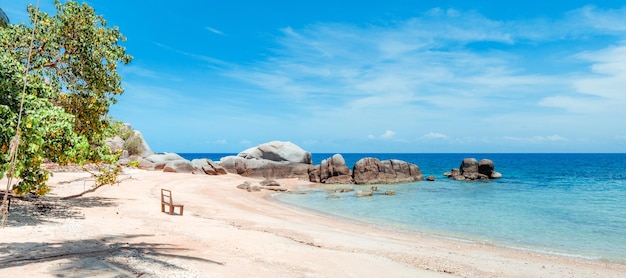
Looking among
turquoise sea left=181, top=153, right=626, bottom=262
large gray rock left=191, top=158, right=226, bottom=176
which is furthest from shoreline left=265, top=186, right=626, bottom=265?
large gray rock left=191, top=158, right=226, bottom=176

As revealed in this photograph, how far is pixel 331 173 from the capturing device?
54562 mm

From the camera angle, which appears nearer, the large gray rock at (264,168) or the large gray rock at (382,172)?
the large gray rock at (382,172)

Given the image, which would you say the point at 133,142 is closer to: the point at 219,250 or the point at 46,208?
the point at 46,208

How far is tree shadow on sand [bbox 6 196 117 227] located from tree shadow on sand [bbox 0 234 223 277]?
13.2 ft

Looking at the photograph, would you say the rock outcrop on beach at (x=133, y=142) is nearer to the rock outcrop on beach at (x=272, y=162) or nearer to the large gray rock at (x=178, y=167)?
the large gray rock at (x=178, y=167)

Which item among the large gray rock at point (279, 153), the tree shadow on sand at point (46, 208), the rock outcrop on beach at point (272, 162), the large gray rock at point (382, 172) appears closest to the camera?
the tree shadow on sand at point (46, 208)

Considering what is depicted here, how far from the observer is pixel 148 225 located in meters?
16.1

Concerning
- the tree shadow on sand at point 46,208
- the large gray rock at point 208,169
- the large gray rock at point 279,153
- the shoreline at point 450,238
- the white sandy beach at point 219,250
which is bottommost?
the shoreline at point 450,238

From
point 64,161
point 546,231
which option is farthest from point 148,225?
point 546,231

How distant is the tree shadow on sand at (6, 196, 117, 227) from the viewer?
14.8 m

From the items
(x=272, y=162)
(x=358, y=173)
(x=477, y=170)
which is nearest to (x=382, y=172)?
(x=358, y=173)

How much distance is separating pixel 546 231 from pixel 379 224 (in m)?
9.31

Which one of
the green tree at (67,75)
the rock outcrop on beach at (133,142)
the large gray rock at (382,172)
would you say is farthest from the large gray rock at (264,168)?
the green tree at (67,75)

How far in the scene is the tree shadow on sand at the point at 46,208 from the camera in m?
14.8
